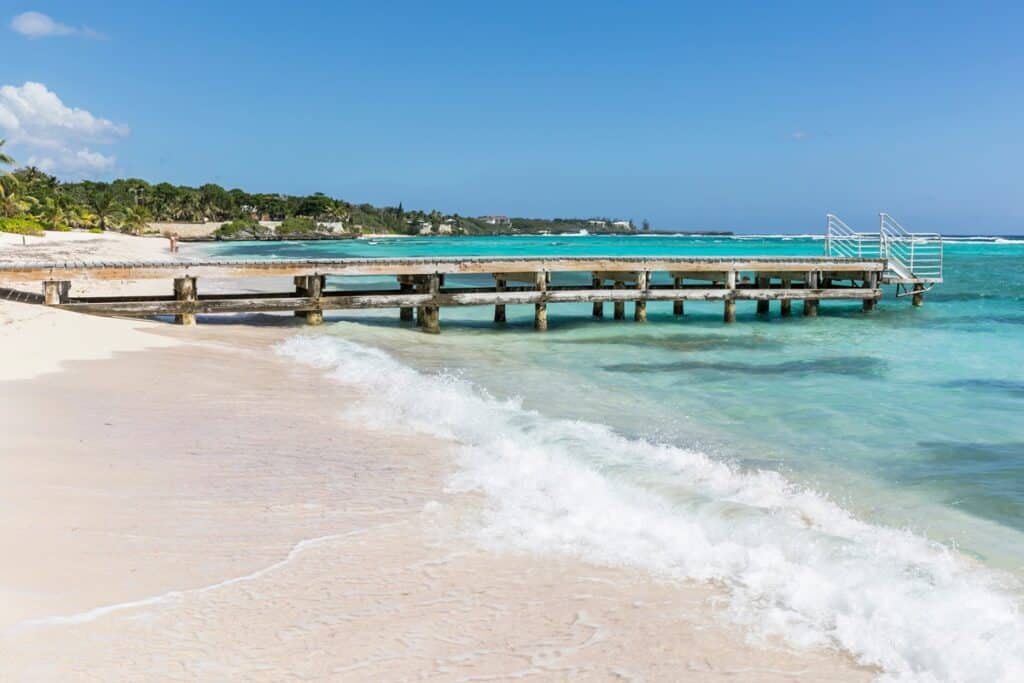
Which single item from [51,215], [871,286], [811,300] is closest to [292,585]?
[811,300]

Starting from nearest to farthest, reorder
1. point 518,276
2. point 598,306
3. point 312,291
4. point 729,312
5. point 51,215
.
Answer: point 312,291, point 518,276, point 729,312, point 598,306, point 51,215

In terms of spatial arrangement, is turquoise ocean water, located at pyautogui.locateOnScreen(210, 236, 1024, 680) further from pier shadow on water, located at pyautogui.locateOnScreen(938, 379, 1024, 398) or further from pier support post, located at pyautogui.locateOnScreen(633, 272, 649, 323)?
pier support post, located at pyautogui.locateOnScreen(633, 272, 649, 323)

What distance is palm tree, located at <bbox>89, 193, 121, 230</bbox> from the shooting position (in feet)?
288

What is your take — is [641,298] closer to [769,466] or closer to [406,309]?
[406,309]

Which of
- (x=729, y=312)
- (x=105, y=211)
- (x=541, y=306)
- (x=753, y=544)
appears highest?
(x=105, y=211)

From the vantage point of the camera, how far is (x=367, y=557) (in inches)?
190

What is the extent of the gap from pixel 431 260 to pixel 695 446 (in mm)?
11869

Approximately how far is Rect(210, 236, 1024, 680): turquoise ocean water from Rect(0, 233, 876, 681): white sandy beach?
1.30 feet

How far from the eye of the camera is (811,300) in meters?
25.0

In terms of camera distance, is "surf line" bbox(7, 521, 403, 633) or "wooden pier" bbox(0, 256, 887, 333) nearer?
"surf line" bbox(7, 521, 403, 633)

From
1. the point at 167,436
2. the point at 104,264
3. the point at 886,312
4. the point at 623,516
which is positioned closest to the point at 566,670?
the point at 623,516

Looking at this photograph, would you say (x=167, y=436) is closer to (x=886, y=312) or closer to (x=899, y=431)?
(x=899, y=431)

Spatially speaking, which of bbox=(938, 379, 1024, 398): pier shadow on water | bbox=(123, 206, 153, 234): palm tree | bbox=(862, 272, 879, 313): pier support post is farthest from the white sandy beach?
bbox=(123, 206, 153, 234): palm tree

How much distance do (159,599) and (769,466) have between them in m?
5.63
